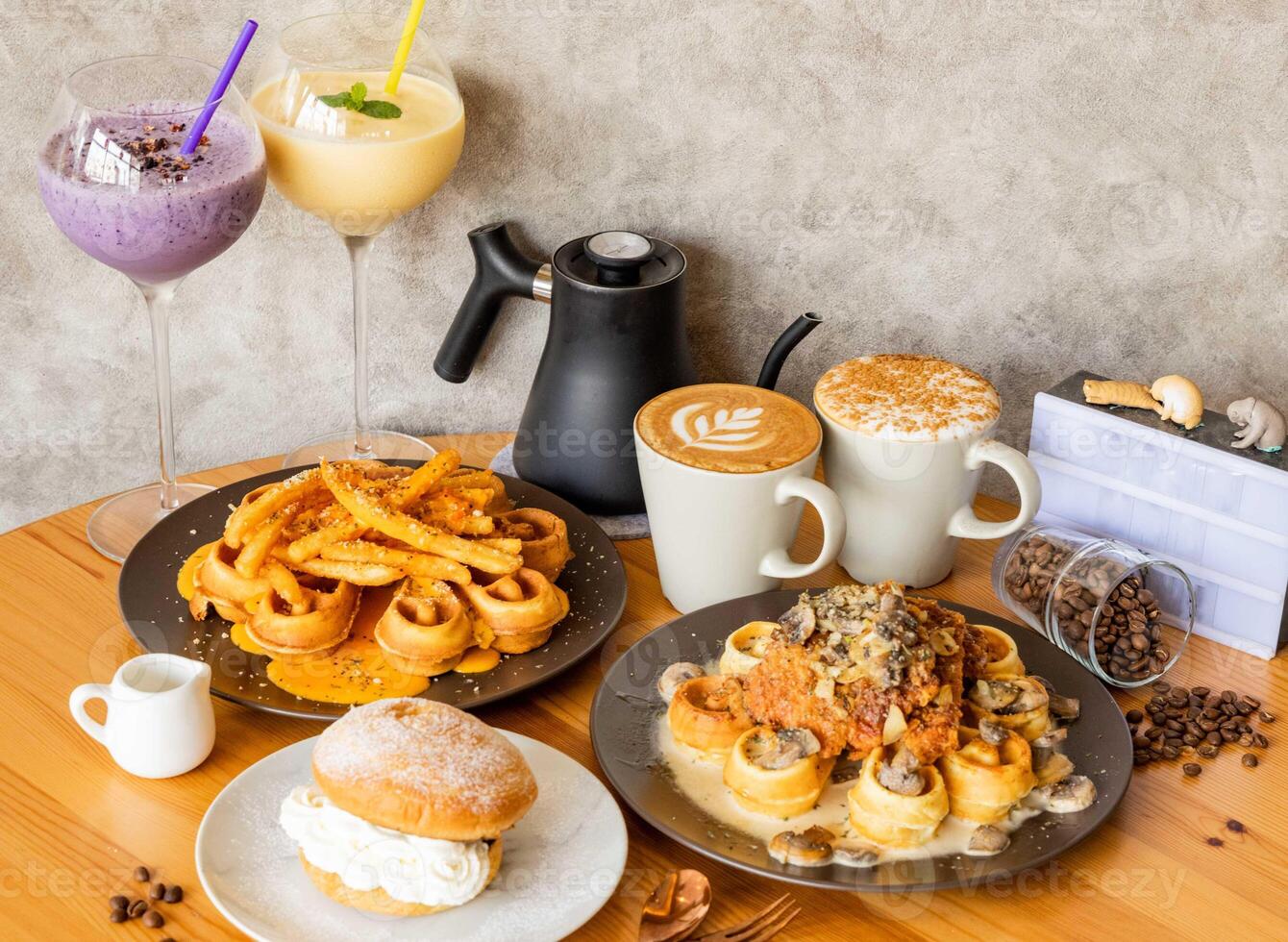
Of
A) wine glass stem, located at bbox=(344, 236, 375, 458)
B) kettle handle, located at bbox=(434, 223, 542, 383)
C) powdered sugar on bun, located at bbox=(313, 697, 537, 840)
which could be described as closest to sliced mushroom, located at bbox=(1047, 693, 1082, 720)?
powdered sugar on bun, located at bbox=(313, 697, 537, 840)

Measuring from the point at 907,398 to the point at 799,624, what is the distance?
1.01 feet

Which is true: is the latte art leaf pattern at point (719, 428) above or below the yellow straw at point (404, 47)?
below

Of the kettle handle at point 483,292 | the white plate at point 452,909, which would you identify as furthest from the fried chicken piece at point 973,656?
the kettle handle at point 483,292

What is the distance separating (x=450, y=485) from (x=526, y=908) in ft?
1.60

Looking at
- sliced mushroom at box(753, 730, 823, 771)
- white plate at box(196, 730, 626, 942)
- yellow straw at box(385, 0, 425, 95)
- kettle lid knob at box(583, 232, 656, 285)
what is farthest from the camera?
kettle lid knob at box(583, 232, 656, 285)

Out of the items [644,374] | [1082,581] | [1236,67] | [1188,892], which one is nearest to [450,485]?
[644,374]

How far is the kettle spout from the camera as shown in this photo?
1.40 meters

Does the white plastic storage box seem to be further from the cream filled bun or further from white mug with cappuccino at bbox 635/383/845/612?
the cream filled bun

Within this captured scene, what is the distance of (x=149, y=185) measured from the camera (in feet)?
3.84

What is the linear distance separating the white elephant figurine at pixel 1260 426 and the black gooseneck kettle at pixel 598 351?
1.39 feet

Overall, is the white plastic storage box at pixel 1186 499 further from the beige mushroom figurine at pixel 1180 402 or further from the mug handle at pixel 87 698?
the mug handle at pixel 87 698

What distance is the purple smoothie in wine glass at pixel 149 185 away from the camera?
3.81ft

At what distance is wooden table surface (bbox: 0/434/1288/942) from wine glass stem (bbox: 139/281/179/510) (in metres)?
0.20

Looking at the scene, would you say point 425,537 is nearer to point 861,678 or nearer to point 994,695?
point 861,678
